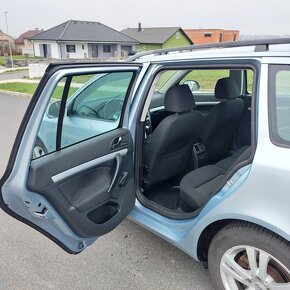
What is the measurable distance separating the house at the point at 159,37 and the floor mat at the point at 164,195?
4117 cm

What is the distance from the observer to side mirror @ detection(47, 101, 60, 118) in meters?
1.70

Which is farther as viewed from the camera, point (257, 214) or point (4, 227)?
point (4, 227)

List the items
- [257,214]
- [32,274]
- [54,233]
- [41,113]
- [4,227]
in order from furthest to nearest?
[4,227] → [32,274] → [54,233] → [41,113] → [257,214]

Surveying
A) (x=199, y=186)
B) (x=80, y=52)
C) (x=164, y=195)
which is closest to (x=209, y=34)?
(x=80, y=52)

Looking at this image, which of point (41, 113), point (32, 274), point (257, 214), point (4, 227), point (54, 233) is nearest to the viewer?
point (257, 214)

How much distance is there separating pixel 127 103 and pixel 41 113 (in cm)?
79

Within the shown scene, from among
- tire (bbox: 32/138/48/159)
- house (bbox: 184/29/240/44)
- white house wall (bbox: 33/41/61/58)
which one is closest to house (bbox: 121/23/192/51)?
house (bbox: 184/29/240/44)

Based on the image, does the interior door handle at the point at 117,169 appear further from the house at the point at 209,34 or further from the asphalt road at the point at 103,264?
the house at the point at 209,34

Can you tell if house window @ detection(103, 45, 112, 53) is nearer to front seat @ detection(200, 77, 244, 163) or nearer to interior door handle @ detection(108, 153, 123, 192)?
front seat @ detection(200, 77, 244, 163)

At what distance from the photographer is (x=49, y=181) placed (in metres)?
1.64

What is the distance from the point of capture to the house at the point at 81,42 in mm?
36938

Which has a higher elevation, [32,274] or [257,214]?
[257,214]

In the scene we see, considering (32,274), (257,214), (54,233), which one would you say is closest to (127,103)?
(54,233)

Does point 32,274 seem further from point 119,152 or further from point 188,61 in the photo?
point 188,61
